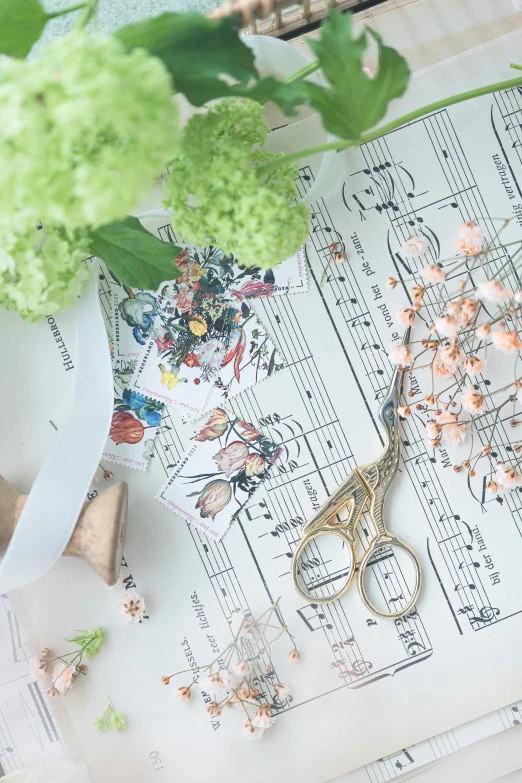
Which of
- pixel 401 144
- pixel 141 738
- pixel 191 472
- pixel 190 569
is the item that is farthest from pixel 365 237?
pixel 141 738

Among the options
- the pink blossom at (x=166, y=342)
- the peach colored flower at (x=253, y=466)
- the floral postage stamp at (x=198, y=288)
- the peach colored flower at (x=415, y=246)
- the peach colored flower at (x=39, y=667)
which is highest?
the floral postage stamp at (x=198, y=288)

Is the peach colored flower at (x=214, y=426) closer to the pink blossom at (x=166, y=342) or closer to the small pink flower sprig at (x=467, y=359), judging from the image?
the pink blossom at (x=166, y=342)

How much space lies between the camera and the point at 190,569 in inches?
36.6

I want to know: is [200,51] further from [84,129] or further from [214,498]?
[214,498]

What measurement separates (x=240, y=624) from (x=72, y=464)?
33 cm

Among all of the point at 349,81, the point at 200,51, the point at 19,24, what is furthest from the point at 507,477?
the point at 19,24

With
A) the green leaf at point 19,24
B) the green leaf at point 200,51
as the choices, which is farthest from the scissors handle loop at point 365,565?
the green leaf at point 19,24

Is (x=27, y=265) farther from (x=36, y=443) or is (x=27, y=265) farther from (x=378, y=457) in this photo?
(x=378, y=457)

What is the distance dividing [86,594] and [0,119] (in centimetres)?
65

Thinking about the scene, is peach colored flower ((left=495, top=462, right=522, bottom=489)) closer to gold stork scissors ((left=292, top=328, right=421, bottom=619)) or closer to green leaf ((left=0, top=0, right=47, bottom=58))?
gold stork scissors ((left=292, top=328, right=421, bottom=619))

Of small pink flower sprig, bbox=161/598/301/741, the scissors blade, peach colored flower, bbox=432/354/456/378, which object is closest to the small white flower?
small pink flower sprig, bbox=161/598/301/741

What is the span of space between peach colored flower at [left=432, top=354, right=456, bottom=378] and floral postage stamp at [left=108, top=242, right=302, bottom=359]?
0.21 meters

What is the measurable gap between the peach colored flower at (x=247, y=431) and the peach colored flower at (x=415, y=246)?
→ 34cm

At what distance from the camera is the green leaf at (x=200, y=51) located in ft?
2.11
